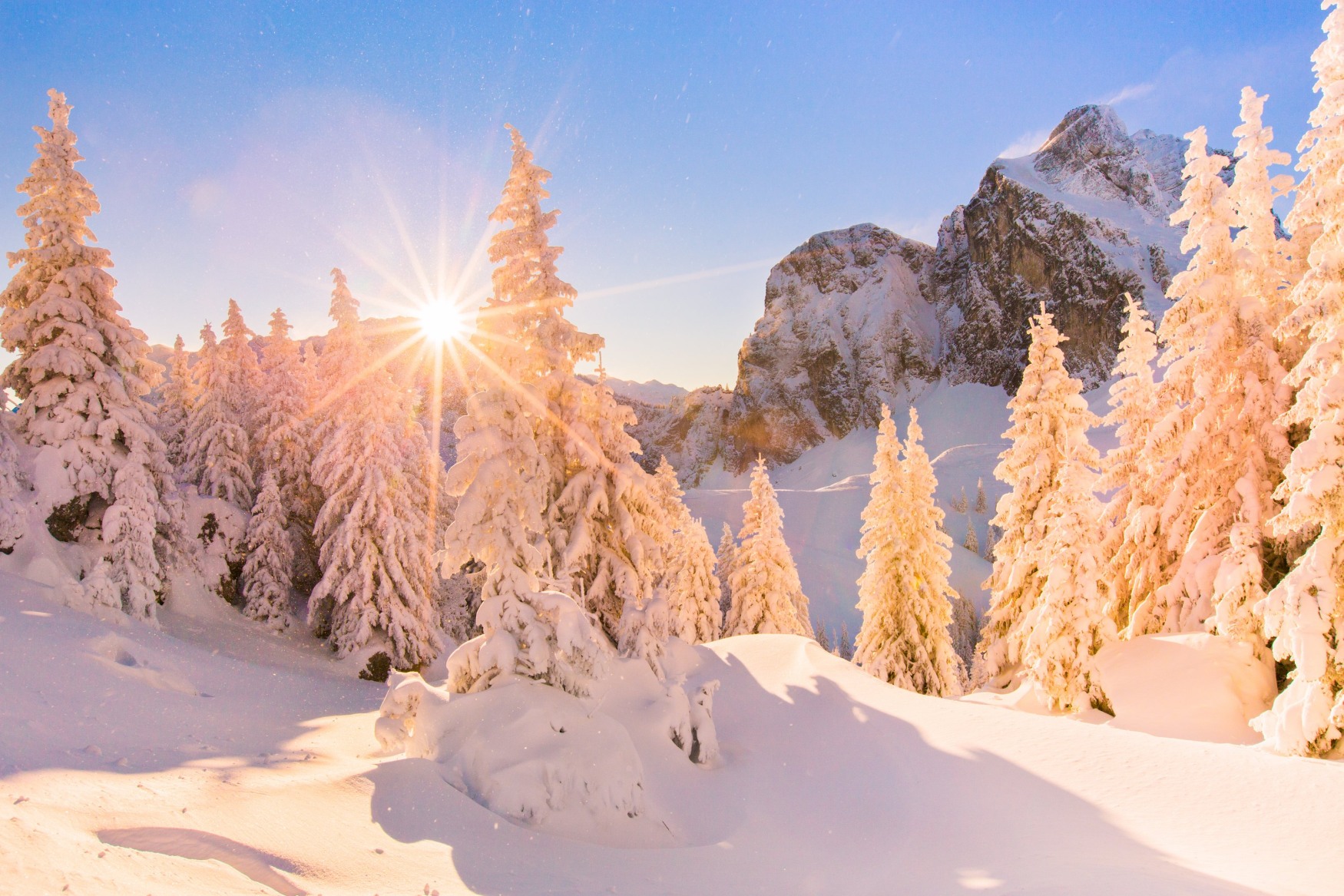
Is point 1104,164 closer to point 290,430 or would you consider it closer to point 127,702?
point 290,430

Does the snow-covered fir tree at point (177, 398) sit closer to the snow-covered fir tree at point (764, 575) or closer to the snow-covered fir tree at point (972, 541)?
the snow-covered fir tree at point (764, 575)

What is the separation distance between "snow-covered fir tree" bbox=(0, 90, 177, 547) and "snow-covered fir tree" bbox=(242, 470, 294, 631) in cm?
532

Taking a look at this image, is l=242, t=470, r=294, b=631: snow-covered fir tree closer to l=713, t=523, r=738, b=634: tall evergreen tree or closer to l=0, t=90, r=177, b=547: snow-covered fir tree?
l=0, t=90, r=177, b=547: snow-covered fir tree

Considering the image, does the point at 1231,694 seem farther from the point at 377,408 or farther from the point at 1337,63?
the point at 377,408

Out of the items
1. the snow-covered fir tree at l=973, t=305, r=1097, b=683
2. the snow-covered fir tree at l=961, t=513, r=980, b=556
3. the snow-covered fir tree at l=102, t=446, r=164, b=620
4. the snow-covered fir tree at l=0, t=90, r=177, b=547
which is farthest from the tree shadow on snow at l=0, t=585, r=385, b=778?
the snow-covered fir tree at l=961, t=513, r=980, b=556

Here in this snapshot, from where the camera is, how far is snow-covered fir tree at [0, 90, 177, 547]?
1881 centimetres

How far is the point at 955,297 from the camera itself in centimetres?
15762

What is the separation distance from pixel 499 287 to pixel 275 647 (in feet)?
58.1

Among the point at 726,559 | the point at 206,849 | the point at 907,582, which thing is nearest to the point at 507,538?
the point at 206,849

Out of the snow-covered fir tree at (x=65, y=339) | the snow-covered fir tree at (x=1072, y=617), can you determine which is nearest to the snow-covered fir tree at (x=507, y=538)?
the snow-covered fir tree at (x=1072, y=617)

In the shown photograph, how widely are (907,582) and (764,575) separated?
23.0 feet

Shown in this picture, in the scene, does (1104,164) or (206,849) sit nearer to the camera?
(206,849)

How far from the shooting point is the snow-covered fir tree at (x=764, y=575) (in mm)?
29734

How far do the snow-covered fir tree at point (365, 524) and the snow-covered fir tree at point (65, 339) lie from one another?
5.85 meters
